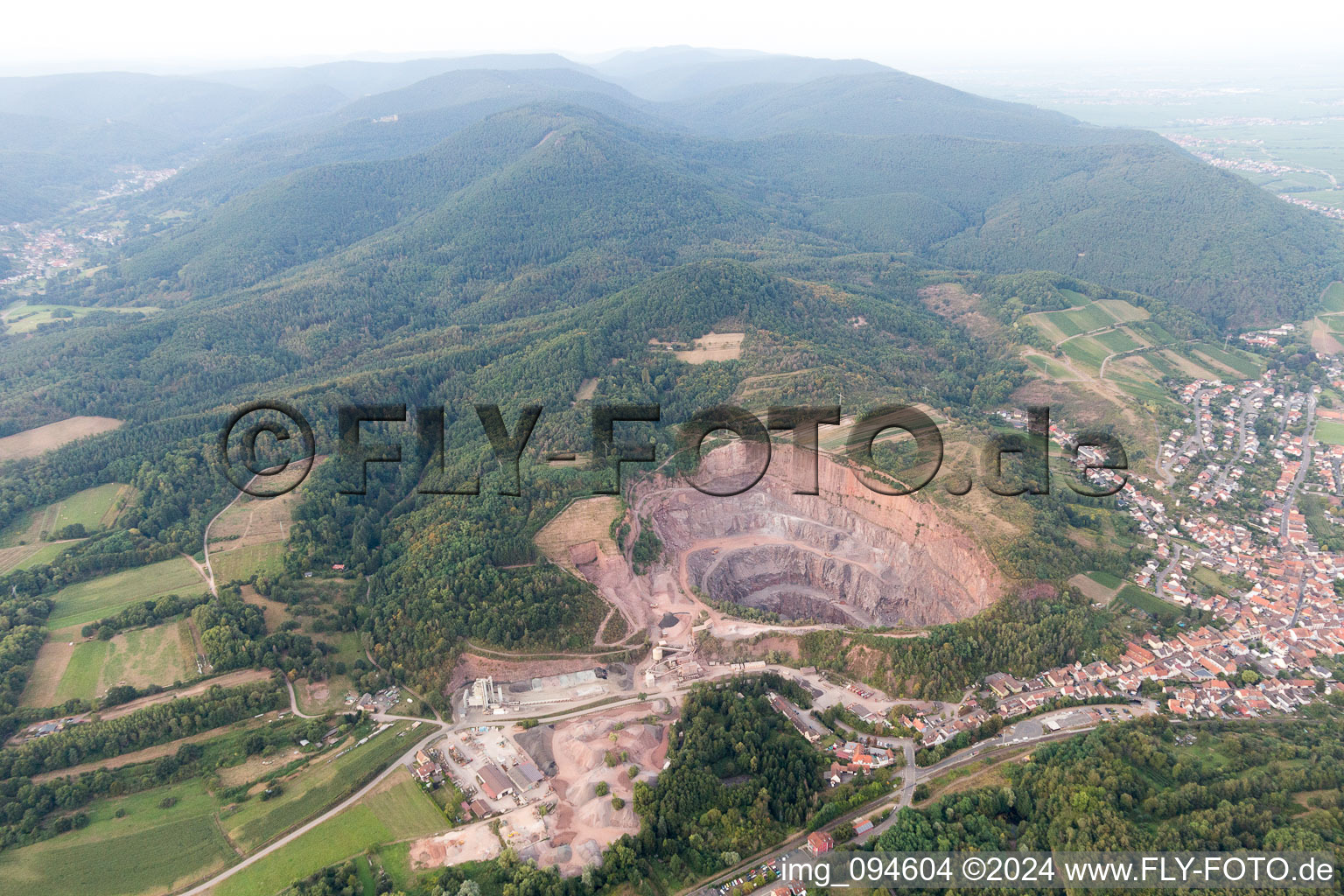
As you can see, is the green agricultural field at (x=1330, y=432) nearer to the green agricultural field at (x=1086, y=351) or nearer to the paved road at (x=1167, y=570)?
the green agricultural field at (x=1086, y=351)

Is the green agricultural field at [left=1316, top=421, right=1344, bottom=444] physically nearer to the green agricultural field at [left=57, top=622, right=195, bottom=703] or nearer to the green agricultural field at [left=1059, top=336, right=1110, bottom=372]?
the green agricultural field at [left=1059, top=336, right=1110, bottom=372]

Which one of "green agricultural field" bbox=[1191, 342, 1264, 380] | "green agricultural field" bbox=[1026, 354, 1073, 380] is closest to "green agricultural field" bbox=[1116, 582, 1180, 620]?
"green agricultural field" bbox=[1026, 354, 1073, 380]

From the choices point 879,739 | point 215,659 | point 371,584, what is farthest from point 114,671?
point 879,739

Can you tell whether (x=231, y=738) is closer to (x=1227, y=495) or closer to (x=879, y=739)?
(x=879, y=739)

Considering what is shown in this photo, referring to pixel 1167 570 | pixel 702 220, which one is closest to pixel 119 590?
pixel 1167 570

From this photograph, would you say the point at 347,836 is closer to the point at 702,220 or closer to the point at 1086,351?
the point at 1086,351
